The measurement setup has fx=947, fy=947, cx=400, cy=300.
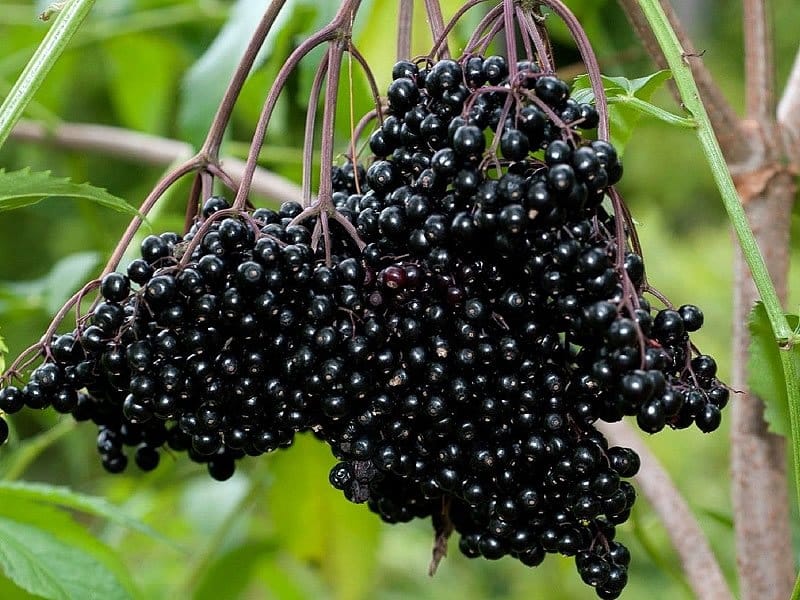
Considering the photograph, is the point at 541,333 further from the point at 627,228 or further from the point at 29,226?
the point at 29,226

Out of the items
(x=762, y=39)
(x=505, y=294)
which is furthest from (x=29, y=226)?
(x=505, y=294)

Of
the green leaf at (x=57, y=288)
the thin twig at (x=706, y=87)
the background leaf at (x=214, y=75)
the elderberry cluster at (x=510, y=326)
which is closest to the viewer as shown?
the elderberry cluster at (x=510, y=326)

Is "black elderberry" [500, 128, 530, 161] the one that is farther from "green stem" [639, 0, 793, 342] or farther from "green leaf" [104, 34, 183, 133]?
"green leaf" [104, 34, 183, 133]

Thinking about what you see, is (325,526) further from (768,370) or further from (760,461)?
(768,370)

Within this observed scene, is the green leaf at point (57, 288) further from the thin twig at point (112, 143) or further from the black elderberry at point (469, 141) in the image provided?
the black elderberry at point (469, 141)

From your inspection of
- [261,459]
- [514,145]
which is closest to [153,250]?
[514,145]

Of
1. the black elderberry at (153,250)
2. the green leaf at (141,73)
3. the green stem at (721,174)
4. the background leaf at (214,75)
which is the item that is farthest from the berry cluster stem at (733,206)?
the green leaf at (141,73)

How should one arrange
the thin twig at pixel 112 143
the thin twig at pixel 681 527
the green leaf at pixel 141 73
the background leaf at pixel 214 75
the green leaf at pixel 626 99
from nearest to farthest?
the green leaf at pixel 626 99, the thin twig at pixel 681 527, the background leaf at pixel 214 75, the thin twig at pixel 112 143, the green leaf at pixel 141 73
